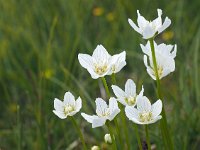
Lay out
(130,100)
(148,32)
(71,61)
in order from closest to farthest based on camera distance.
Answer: (148,32)
(130,100)
(71,61)

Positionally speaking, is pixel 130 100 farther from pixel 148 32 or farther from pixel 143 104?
pixel 148 32

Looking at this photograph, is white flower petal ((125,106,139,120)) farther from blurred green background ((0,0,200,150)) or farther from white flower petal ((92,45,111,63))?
blurred green background ((0,0,200,150))

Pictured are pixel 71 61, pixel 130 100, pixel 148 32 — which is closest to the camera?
pixel 148 32

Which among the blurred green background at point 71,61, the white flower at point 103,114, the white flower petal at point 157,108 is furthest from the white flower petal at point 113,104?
the blurred green background at point 71,61

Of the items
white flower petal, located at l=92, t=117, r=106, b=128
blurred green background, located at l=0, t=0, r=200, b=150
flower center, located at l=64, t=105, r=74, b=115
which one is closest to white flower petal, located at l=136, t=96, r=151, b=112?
white flower petal, located at l=92, t=117, r=106, b=128

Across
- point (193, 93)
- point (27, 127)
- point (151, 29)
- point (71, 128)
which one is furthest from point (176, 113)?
point (151, 29)

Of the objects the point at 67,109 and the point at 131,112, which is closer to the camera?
the point at 131,112

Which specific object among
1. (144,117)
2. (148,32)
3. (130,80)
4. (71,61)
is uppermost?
(71,61)

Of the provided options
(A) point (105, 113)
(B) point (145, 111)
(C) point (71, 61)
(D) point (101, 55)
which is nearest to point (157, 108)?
(B) point (145, 111)
